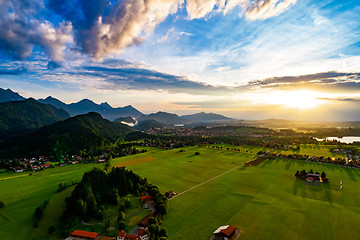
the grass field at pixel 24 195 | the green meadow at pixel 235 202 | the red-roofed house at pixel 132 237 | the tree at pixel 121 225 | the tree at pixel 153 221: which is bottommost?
the grass field at pixel 24 195

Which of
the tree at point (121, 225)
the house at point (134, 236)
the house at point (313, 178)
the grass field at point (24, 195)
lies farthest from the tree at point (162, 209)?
the house at point (313, 178)

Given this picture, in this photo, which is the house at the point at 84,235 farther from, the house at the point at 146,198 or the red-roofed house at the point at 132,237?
the house at the point at 146,198

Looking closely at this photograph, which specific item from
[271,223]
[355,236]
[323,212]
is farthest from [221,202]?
[355,236]

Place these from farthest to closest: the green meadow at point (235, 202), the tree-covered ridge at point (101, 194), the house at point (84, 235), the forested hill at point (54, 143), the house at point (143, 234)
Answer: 1. the forested hill at point (54, 143)
2. the tree-covered ridge at point (101, 194)
3. the green meadow at point (235, 202)
4. the house at point (84, 235)
5. the house at point (143, 234)

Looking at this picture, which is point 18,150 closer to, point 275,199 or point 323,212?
point 275,199

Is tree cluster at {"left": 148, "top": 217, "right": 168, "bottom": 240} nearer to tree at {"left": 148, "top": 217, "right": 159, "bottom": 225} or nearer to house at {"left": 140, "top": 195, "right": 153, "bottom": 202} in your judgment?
tree at {"left": 148, "top": 217, "right": 159, "bottom": 225}

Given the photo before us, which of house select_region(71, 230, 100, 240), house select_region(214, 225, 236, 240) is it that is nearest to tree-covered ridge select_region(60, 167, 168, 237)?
house select_region(71, 230, 100, 240)
